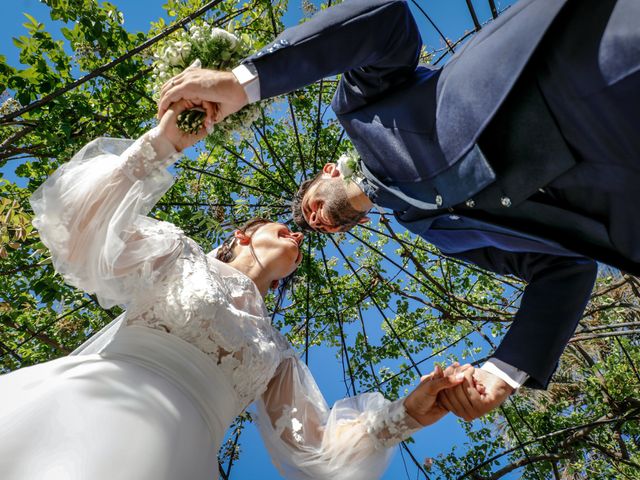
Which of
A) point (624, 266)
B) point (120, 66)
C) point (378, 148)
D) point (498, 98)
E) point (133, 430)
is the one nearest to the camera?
point (498, 98)

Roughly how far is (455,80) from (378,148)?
18.8 inches

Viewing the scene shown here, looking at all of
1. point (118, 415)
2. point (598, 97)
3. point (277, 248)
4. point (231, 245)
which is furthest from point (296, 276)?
point (598, 97)

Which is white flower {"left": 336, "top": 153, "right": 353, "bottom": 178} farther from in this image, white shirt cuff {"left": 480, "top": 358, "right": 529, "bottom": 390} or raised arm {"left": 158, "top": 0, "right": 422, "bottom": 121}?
white shirt cuff {"left": 480, "top": 358, "right": 529, "bottom": 390}

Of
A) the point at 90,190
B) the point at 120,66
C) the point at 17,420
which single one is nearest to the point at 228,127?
the point at 90,190

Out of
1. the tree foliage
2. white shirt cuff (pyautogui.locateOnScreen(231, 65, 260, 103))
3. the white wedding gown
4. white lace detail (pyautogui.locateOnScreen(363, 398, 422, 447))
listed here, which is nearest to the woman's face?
the white wedding gown

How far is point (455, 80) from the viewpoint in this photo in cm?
209

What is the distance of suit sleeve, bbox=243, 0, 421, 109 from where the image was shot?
6.91 feet

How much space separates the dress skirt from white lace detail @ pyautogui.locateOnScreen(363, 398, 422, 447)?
796 mm

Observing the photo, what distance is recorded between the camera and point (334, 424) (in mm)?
2906

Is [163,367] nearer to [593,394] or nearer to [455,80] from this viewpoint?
[455,80]

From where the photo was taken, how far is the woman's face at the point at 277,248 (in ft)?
11.2

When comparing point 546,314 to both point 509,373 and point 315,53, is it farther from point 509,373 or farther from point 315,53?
point 315,53

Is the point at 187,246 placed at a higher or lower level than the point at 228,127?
lower

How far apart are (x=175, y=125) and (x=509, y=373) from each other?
2.06m
